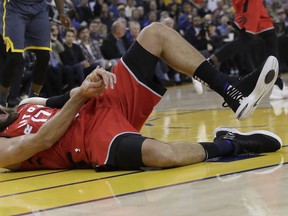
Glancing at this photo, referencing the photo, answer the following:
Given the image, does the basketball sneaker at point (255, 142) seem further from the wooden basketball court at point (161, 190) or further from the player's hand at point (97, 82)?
the player's hand at point (97, 82)

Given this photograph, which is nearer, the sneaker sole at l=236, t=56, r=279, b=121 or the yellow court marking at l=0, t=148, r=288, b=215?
the yellow court marking at l=0, t=148, r=288, b=215

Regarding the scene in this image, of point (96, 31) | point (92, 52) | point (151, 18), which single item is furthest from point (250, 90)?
point (151, 18)

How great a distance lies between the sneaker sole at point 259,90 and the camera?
419cm

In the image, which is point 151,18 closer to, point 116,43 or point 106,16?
point 106,16

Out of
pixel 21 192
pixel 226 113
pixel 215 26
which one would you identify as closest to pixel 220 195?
pixel 21 192

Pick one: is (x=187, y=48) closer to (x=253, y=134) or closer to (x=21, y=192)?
(x=253, y=134)

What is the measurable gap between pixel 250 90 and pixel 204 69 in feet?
1.04

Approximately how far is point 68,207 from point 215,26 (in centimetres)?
1320

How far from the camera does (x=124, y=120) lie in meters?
3.93

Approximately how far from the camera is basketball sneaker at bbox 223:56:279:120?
13.8 ft

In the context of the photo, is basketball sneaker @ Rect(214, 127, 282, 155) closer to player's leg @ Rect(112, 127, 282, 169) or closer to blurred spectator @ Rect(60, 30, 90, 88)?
player's leg @ Rect(112, 127, 282, 169)

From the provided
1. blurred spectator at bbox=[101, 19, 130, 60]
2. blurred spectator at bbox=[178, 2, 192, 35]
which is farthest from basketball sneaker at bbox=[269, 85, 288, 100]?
blurred spectator at bbox=[178, 2, 192, 35]

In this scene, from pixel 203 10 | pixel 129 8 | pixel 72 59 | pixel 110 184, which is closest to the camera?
pixel 110 184

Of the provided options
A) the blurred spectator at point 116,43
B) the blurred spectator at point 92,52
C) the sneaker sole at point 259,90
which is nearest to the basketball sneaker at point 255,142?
the sneaker sole at point 259,90
